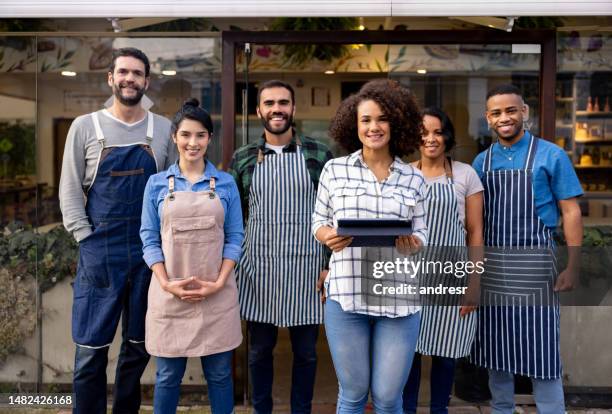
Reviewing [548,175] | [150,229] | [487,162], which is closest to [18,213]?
[150,229]

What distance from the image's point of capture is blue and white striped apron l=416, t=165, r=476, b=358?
339cm

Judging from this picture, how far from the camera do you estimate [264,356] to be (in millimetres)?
3555

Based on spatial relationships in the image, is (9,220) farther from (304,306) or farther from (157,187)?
(304,306)

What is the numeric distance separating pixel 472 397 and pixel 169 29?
2883 mm

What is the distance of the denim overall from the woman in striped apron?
1.33 m

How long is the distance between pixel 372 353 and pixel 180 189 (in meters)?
1.09

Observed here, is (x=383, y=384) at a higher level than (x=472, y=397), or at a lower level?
higher

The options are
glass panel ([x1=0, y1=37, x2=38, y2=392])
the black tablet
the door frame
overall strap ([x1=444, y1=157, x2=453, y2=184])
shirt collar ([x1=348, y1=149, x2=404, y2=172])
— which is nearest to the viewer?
the black tablet

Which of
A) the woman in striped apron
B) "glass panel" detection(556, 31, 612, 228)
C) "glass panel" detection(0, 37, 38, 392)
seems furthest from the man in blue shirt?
"glass panel" detection(0, 37, 38, 392)

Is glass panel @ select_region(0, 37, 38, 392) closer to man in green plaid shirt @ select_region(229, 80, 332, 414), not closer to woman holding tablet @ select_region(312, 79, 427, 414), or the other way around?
man in green plaid shirt @ select_region(229, 80, 332, 414)

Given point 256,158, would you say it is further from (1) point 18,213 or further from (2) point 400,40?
(1) point 18,213

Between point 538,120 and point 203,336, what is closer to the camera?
point 203,336

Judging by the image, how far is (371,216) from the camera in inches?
108

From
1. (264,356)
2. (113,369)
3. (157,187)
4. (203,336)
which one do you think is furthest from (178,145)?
(113,369)
